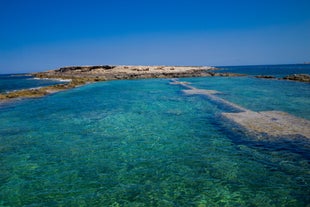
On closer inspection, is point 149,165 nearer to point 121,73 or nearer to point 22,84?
point 22,84

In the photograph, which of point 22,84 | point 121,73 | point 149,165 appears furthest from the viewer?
point 121,73

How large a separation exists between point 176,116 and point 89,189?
552 inches

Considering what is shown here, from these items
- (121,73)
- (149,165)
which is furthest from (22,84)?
(149,165)

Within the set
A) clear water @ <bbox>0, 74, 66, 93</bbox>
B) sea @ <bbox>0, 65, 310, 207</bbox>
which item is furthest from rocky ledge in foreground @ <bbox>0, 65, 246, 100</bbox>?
sea @ <bbox>0, 65, 310, 207</bbox>

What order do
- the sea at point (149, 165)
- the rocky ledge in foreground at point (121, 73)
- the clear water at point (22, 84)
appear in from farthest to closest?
the rocky ledge in foreground at point (121, 73)
the clear water at point (22, 84)
the sea at point (149, 165)

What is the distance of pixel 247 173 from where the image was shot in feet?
36.1

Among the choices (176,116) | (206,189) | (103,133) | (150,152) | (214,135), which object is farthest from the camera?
(176,116)

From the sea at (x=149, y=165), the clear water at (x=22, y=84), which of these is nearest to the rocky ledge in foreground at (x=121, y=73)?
the clear water at (x=22, y=84)

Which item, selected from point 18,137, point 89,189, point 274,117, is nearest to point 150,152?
point 89,189

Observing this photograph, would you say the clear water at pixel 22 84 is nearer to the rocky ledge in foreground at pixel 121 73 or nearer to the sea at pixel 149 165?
the rocky ledge in foreground at pixel 121 73

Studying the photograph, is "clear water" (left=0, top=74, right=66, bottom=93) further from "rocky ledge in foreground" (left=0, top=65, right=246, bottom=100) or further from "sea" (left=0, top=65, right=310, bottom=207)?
"sea" (left=0, top=65, right=310, bottom=207)

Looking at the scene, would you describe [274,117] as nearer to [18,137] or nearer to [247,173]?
[247,173]

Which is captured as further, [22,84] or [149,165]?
[22,84]

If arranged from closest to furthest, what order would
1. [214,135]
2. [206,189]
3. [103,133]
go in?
[206,189]
[214,135]
[103,133]
